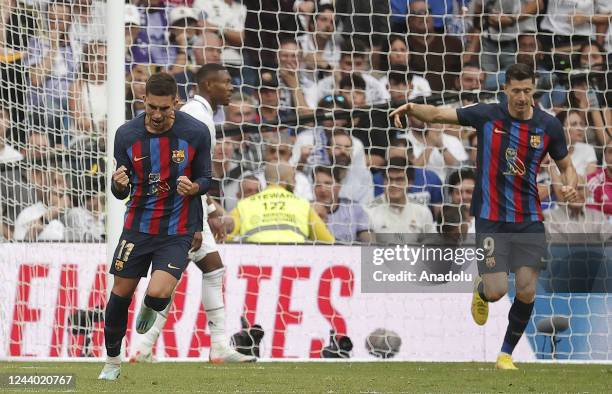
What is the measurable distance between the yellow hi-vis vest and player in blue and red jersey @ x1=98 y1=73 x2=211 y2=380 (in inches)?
134

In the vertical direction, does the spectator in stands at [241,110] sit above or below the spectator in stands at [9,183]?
above

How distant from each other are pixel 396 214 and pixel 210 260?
269cm

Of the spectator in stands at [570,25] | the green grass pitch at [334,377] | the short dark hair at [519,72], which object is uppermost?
the spectator in stands at [570,25]

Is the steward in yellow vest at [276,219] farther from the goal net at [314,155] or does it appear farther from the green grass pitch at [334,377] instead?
the green grass pitch at [334,377]

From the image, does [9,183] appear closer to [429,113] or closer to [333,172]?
[333,172]

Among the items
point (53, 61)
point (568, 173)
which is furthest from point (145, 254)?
point (53, 61)

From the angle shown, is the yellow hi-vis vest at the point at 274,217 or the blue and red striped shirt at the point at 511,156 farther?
the yellow hi-vis vest at the point at 274,217

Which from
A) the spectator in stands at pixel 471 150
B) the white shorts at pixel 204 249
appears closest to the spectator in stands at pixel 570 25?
the spectator in stands at pixel 471 150

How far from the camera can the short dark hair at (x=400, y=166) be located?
1143 cm

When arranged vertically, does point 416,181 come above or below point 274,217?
above

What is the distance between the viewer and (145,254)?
273 inches

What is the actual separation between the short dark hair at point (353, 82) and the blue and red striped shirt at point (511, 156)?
362 cm

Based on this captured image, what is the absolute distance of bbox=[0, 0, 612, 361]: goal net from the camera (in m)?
9.84

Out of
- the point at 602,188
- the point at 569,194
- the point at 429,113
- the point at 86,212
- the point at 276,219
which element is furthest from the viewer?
the point at 602,188
